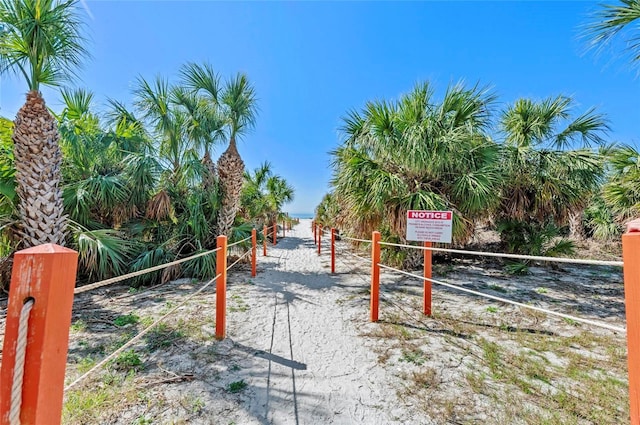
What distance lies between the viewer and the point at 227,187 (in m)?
6.18

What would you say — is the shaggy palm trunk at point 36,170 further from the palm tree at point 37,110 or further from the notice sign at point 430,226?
the notice sign at point 430,226

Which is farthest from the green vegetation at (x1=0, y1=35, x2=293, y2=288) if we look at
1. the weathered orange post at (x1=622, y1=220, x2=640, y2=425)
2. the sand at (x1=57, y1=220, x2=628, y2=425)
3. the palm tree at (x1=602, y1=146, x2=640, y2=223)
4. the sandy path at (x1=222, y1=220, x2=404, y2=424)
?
the palm tree at (x1=602, y1=146, x2=640, y2=223)

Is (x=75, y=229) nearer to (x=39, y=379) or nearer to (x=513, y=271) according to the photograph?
(x=39, y=379)

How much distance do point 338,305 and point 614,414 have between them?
2.92m

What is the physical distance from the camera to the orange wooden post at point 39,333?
30.9 inches

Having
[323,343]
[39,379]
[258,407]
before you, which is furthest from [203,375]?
[39,379]

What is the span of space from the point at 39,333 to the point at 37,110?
4961 millimetres

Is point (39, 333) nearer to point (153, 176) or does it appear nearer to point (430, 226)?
point (430, 226)

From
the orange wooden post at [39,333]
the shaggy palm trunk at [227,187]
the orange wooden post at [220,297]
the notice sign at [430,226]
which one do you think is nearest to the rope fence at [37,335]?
the orange wooden post at [39,333]

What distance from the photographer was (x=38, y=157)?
3.93m

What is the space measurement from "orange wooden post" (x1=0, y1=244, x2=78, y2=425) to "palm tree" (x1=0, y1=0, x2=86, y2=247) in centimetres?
462

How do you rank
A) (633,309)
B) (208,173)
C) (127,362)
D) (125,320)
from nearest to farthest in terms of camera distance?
1. (633,309)
2. (127,362)
3. (125,320)
4. (208,173)

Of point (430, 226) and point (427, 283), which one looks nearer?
point (427, 283)

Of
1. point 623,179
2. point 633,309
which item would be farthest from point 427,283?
point 623,179
